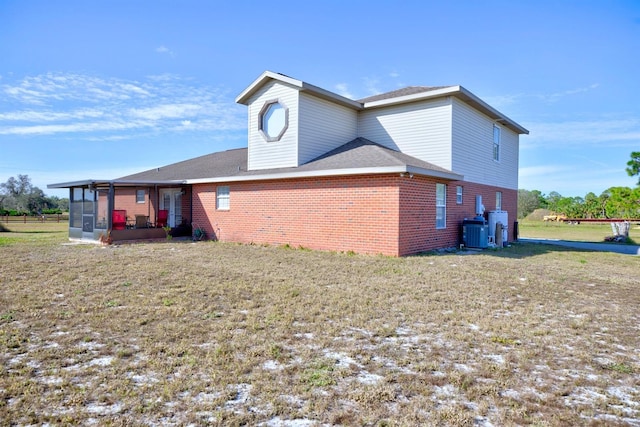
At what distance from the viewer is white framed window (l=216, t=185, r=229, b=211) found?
1625cm

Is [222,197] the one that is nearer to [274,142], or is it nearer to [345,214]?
[274,142]

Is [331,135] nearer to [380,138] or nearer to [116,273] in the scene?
[380,138]

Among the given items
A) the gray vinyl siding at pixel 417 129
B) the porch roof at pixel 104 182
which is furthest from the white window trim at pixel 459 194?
the porch roof at pixel 104 182

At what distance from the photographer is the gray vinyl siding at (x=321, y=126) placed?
1463cm

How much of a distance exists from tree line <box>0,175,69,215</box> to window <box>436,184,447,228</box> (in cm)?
7532

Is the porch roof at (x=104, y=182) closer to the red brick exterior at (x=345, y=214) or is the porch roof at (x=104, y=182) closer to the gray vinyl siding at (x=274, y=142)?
the red brick exterior at (x=345, y=214)

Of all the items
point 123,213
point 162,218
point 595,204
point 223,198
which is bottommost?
point 162,218

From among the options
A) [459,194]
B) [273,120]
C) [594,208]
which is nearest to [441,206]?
[459,194]

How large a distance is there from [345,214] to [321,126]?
14.7ft

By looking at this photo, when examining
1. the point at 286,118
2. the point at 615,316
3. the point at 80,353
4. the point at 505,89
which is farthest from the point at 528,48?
the point at 80,353

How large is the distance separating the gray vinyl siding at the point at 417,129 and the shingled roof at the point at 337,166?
1.26ft

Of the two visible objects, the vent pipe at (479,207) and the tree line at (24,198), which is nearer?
the vent pipe at (479,207)

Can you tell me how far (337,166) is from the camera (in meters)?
12.5

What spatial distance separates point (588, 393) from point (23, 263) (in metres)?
11.9
